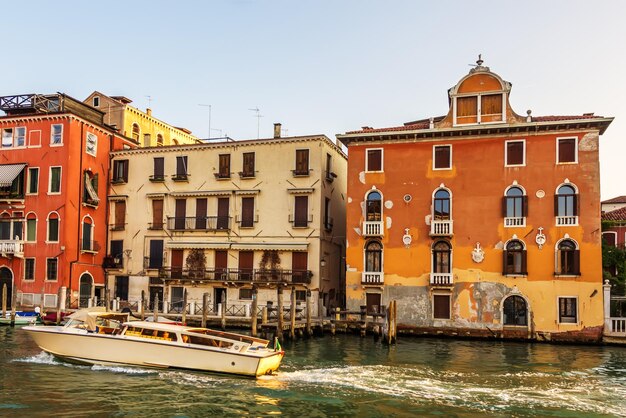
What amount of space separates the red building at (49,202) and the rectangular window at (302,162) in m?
12.4

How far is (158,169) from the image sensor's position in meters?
38.3

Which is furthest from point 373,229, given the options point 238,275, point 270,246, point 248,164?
point 248,164

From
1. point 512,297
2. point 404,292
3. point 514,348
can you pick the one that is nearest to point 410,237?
point 404,292

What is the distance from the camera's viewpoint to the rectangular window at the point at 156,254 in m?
37.5

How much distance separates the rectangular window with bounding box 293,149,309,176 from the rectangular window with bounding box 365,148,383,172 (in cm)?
375

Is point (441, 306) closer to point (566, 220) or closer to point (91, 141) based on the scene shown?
point (566, 220)

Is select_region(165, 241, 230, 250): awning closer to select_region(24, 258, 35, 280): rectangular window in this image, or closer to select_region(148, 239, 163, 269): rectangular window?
select_region(148, 239, 163, 269): rectangular window

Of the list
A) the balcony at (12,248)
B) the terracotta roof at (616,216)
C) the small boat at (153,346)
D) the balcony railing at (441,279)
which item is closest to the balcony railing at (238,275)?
the balcony railing at (441,279)

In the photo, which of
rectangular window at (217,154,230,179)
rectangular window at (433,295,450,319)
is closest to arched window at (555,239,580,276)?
rectangular window at (433,295,450,319)

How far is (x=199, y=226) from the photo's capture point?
36.9 m

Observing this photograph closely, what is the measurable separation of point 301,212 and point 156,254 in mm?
9385

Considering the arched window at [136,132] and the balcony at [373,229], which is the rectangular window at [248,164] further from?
the arched window at [136,132]

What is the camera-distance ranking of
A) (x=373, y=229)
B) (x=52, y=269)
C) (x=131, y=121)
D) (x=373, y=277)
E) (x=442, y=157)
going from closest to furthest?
(x=442, y=157) < (x=373, y=277) < (x=373, y=229) < (x=52, y=269) < (x=131, y=121)

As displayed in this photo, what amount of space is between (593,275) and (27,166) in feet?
102
